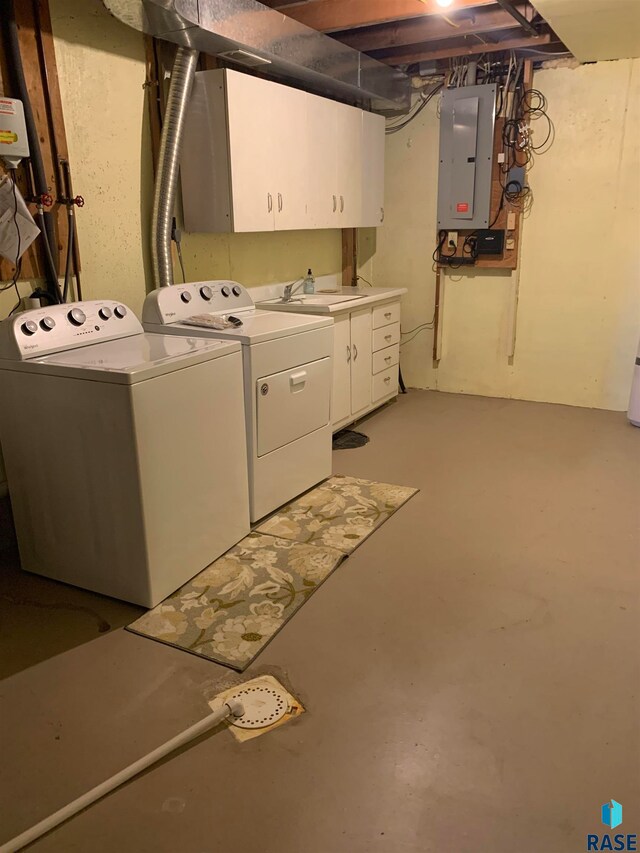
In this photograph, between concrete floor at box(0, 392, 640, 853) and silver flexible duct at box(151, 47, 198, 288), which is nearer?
concrete floor at box(0, 392, 640, 853)

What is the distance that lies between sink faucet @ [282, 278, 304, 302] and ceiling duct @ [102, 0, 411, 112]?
129 cm

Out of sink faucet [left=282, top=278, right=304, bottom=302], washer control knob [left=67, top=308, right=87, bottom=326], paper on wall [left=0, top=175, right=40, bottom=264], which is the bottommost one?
sink faucet [left=282, top=278, right=304, bottom=302]

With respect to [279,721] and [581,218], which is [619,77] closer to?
[581,218]

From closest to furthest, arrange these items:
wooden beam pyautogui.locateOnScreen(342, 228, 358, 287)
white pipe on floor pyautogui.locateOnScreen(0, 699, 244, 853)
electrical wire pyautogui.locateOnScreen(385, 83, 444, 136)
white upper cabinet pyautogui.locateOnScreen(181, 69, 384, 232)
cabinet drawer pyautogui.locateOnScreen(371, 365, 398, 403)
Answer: white pipe on floor pyautogui.locateOnScreen(0, 699, 244, 853) < white upper cabinet pyautogui.locateOnScreen(181, 69, 384, 232) < cabinet drawer pyautogui.locateOnScreen(371, 365, 398, 403) < electrical wire pyautogui.locateOnScreen(385, 83, 444, 136) < wooden beam pyautogui.locateOnScreen(342, 228, 358, 287)

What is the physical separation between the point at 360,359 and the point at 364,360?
6 centimetres

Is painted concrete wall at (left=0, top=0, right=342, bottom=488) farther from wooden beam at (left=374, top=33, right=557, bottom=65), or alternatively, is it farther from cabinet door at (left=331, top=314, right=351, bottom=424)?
wooden beam at (left=374, top=33, right=557, bottom=65)

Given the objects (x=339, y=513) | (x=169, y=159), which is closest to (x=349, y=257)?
(x=169, y=159)

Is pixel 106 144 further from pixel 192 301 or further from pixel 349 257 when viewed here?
pixel 349 257

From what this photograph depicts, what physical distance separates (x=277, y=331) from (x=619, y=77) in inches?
125

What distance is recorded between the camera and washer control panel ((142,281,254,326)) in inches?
121

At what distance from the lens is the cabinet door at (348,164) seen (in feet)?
14.1

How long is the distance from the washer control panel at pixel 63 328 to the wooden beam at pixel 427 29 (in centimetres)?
262

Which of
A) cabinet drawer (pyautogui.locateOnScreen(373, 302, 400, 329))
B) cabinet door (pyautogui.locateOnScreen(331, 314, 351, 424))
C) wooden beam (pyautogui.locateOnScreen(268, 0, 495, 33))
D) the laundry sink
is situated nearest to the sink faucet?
the laundry sink

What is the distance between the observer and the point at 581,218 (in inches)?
180
